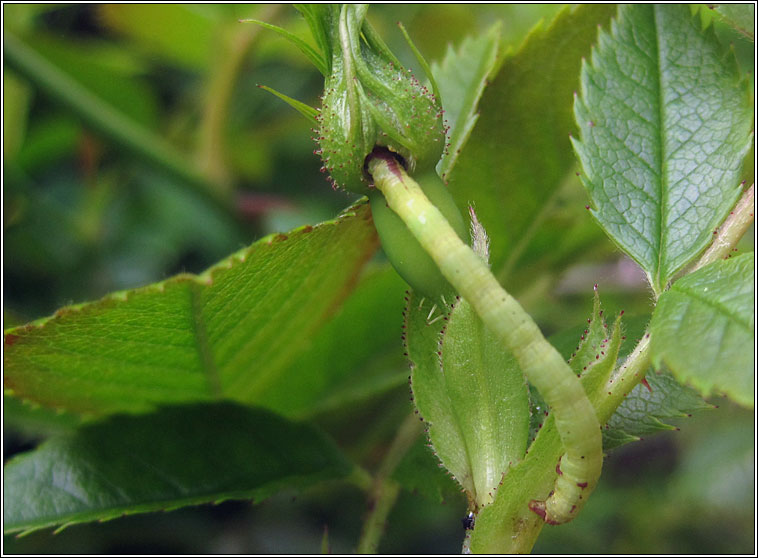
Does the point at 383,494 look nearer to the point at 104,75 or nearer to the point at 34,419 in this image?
the point at 34,419

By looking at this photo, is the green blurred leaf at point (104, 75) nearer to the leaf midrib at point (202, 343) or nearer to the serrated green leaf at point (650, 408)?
the leaf midrib at point (202, 343)

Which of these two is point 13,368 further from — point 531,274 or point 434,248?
point 531,274

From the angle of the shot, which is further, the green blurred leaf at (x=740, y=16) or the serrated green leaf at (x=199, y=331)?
the green blurred leaf at (x=740, y=16)

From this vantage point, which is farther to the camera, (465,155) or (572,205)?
(572,205)

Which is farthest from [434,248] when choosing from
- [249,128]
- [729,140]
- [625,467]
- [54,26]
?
[54,26]

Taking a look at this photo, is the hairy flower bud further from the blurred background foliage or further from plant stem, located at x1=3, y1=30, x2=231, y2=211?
plant stem, located at x1=3, y1=30, x2=231, y2=211

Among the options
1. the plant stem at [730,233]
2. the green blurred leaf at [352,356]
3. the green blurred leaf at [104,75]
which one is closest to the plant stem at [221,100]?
the green blurred leaf at [104,75]
